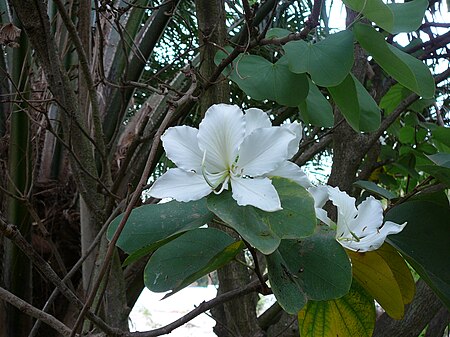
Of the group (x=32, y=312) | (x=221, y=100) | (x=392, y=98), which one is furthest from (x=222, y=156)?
(x=392, y=98)

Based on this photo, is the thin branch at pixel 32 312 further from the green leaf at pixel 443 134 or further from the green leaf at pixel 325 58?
the green leaf at pixel 443 134

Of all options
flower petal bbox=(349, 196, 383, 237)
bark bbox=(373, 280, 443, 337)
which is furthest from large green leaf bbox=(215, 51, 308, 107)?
bark bbox=(373, 280, 443, 337)

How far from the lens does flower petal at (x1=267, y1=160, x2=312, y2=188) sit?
38 centimetres

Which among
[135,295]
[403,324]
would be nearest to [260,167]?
[403,324]

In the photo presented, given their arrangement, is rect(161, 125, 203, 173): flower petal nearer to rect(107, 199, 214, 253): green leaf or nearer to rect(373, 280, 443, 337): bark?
rect(107, 199, 214, 253): green leaf

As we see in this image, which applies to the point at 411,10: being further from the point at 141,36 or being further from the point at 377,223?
the point at 141,36

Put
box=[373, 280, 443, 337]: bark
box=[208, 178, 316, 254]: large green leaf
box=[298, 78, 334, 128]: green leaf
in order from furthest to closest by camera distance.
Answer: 1. box=[373, 280, 443, 337]: bark
2. box=[298, 78, 334, 128]: green leaf
3. box=[208, 178, 316, 254]: large green leaf

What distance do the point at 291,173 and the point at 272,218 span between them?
51 mm

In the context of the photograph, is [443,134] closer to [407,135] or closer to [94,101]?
[407,135]

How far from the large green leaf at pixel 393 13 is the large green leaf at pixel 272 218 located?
0.19 meters

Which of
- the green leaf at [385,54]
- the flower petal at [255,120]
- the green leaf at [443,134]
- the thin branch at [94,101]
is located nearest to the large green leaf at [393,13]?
the green leaf at [385,54]

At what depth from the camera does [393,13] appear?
504 millimetres

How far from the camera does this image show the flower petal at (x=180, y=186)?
0.35m

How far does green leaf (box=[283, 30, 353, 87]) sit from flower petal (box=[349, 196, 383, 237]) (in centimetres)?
11
